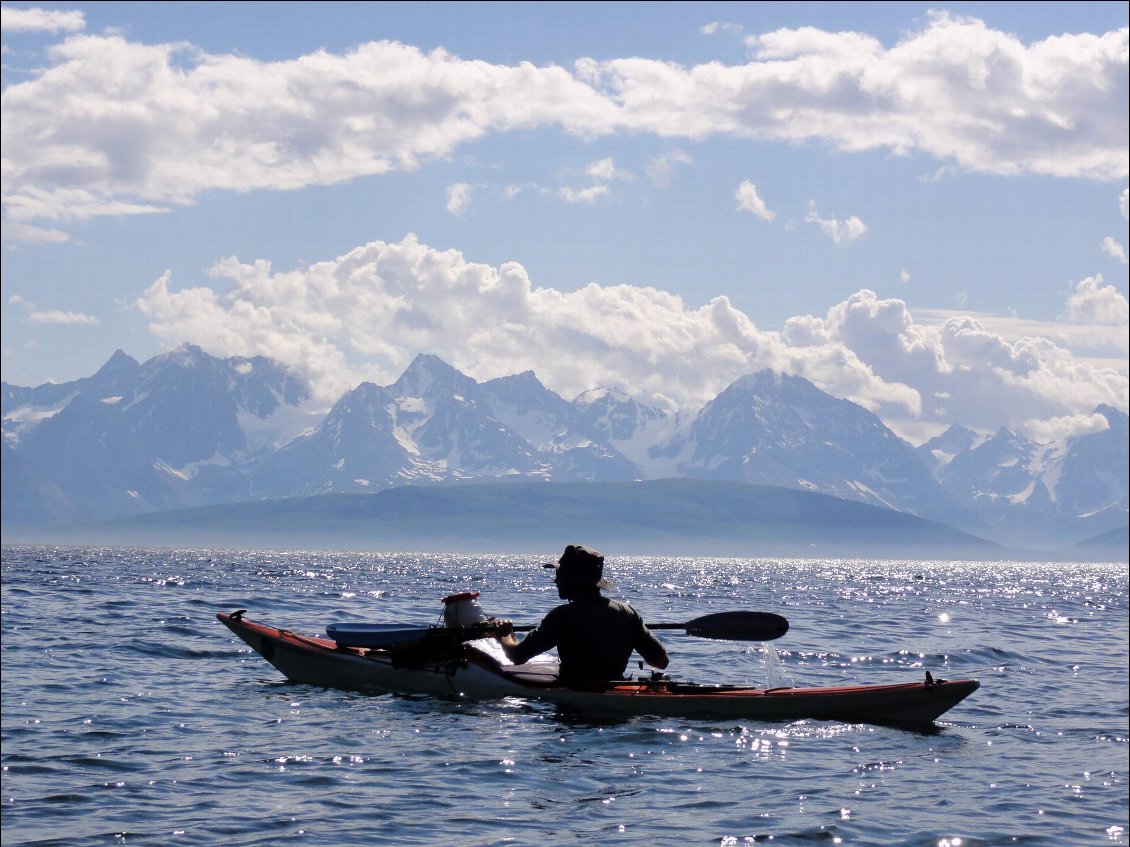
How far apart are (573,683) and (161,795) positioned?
696cm

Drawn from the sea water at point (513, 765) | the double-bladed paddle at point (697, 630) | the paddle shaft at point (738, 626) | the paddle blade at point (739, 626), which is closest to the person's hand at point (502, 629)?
the double-bladed paddle at point (697, 630)

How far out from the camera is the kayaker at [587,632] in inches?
703

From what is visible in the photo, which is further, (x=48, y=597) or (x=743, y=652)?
(x=48, y=597)

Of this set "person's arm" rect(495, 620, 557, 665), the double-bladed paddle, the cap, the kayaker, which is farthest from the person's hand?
the cap

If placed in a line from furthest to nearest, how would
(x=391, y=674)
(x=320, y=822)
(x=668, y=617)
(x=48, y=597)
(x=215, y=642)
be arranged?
(x=48, y=597) < (x=668, y=617) < (x=215, y=642) < (x=391, y=674) < (x=320, y=822)

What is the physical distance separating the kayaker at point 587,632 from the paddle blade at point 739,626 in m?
1.71

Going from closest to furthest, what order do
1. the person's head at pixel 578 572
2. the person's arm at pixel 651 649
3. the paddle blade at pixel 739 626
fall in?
the person's head at pixel 578 572
the person's arm at pixel 651 649
the paddle blade at pixel 739 626

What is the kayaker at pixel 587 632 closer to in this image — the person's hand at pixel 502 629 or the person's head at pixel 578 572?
the person's head at pixel 578 572

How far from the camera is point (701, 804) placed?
527 inches

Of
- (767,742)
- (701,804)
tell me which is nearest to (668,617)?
(767,742)

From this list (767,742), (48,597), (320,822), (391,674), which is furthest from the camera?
(48,597)

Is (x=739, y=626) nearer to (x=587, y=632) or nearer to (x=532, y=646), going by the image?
(x=587, y=632)

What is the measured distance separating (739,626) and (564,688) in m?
3.06

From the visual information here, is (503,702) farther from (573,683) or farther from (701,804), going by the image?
(701,804)
